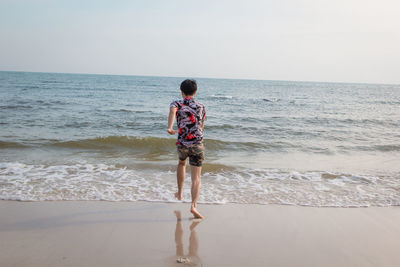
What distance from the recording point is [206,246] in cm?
314

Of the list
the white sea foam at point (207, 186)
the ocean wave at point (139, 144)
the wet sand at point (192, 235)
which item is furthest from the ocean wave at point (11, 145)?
the wet sand at point (192, 235)

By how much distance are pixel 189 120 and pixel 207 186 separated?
6.76 feet

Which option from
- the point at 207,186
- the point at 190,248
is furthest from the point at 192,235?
the point at 207,186

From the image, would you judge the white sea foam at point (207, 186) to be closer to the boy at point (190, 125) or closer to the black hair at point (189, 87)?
the boy at point (190, 125)

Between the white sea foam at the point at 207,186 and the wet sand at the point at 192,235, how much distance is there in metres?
0.32

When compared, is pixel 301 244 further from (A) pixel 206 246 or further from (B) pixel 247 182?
(B) pixel 247 182

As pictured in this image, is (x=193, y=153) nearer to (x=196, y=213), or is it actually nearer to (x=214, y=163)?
(x=196, y=213)

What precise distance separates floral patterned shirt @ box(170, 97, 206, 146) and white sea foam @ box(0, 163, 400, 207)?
4.11 feet

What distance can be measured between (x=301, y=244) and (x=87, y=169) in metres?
4.72

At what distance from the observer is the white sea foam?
4703 millimetres

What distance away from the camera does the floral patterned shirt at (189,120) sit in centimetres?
369

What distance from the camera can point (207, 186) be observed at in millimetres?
5414

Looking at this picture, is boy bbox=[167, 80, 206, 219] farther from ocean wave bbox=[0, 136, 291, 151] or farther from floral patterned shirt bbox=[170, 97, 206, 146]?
ocean wave bbox=[0, 136, 291, 151]

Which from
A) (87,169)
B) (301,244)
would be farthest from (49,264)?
(87,169)
